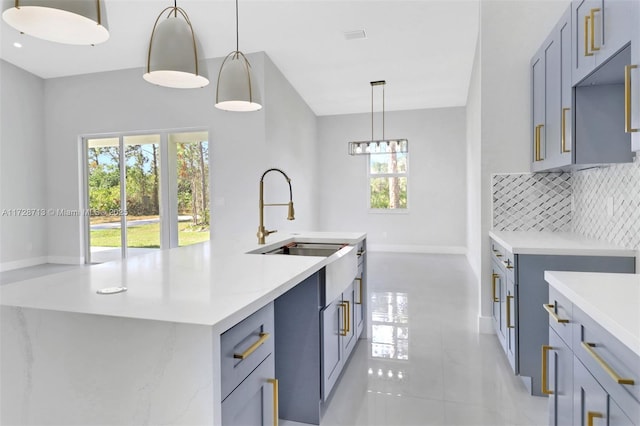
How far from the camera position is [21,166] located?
20.2 ft

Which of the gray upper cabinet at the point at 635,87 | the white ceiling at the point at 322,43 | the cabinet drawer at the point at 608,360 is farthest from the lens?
the white ceiling at the point at 322,43

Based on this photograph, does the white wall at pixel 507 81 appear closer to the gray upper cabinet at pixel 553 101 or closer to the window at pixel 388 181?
the gray upper cabinet at pixel 553 101

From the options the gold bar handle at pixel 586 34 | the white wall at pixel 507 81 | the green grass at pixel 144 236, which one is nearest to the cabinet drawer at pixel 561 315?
the gold bar handle at pixel 586 34

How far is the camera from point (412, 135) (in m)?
7.90

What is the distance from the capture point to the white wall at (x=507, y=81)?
3.12m

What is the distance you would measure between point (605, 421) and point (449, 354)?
6.32 ft

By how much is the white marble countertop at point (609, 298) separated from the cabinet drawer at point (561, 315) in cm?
4

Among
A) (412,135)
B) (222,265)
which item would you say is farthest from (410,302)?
(412,135)

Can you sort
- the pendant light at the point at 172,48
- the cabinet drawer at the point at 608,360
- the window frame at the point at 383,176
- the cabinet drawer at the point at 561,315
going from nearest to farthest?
the cabinet drawer at the point at 608,360, the cabinet drawer at the point at 561,315, the pendant light at the point at 172,48, the window frame at the point at 383,176

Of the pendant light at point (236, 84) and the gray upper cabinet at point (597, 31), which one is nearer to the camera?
the gray upper cabinet at point (597, 31)

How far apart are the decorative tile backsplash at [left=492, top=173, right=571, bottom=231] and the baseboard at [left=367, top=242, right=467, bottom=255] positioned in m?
4.62

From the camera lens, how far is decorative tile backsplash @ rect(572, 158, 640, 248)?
2.05m

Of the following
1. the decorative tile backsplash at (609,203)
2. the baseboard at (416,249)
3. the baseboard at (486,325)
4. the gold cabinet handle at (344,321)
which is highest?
the decorative tile backsplash at (609,203)

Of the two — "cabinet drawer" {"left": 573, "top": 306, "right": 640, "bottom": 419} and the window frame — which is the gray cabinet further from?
the window frame
